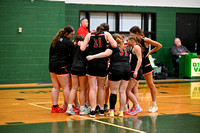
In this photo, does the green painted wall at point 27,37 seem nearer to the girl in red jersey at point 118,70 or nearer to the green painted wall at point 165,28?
the green painted wall at point 165,28

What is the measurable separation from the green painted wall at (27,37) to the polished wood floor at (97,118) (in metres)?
2.92

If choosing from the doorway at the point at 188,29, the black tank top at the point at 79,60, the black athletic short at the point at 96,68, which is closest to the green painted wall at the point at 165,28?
the doorway at the point at 188,29

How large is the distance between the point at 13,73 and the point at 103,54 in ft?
23.4

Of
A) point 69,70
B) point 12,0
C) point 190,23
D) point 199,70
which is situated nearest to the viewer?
point 69,70

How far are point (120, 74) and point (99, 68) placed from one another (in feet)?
1.38

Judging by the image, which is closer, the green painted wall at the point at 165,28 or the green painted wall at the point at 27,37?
the green painted wall at the point at 27,37

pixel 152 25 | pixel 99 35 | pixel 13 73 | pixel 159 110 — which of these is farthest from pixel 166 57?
pixel 99 35

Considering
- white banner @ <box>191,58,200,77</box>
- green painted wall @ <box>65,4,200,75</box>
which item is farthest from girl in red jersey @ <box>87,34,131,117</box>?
green painted wall @ <box>65,4,200,75</box>

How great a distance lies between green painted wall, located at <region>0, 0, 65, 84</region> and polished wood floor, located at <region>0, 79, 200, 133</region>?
2925mm

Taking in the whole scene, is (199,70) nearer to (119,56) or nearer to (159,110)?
(159,110)

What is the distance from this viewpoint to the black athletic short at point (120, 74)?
7.21 meters

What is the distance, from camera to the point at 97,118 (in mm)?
7148

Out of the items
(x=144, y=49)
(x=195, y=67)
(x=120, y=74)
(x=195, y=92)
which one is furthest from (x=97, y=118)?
(x=195, y=67)

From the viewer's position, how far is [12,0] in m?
13.4
